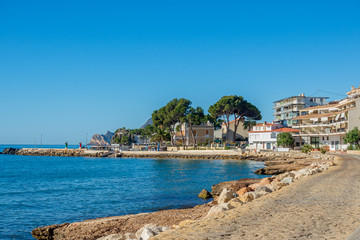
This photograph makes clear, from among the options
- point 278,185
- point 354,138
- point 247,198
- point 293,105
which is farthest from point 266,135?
point 247,198

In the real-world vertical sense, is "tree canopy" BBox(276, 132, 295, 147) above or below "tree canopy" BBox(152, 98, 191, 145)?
below

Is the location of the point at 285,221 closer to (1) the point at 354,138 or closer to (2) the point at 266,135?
(1) the point at 354,138

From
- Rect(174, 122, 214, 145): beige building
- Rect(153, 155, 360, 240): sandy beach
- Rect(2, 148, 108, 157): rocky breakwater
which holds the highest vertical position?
Rect(174, 122, 214, 145): beige building

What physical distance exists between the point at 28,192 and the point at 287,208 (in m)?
21.7

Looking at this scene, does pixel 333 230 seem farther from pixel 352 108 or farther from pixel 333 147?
pixel 333 147

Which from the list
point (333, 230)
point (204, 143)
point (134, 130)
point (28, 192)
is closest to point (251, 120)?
point (204, 143)

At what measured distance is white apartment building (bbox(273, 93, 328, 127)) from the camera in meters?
86.8

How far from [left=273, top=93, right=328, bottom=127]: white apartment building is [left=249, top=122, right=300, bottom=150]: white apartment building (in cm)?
1190

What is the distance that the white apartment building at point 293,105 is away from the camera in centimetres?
8675

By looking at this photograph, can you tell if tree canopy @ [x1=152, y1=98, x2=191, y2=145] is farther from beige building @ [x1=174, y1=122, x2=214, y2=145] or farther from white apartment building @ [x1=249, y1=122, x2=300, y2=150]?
white apartment building @ [x1=249, y1=122, x2=300, y2=150]


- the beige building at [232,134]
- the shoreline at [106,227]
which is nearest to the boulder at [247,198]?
the shoreline at [106,227]

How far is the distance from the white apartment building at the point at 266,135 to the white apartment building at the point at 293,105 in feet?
39.0

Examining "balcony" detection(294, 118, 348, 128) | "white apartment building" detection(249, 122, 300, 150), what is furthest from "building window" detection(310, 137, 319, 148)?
"white apartment building" detection(249, 122, 300, 150)

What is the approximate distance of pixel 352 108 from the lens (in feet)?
188
